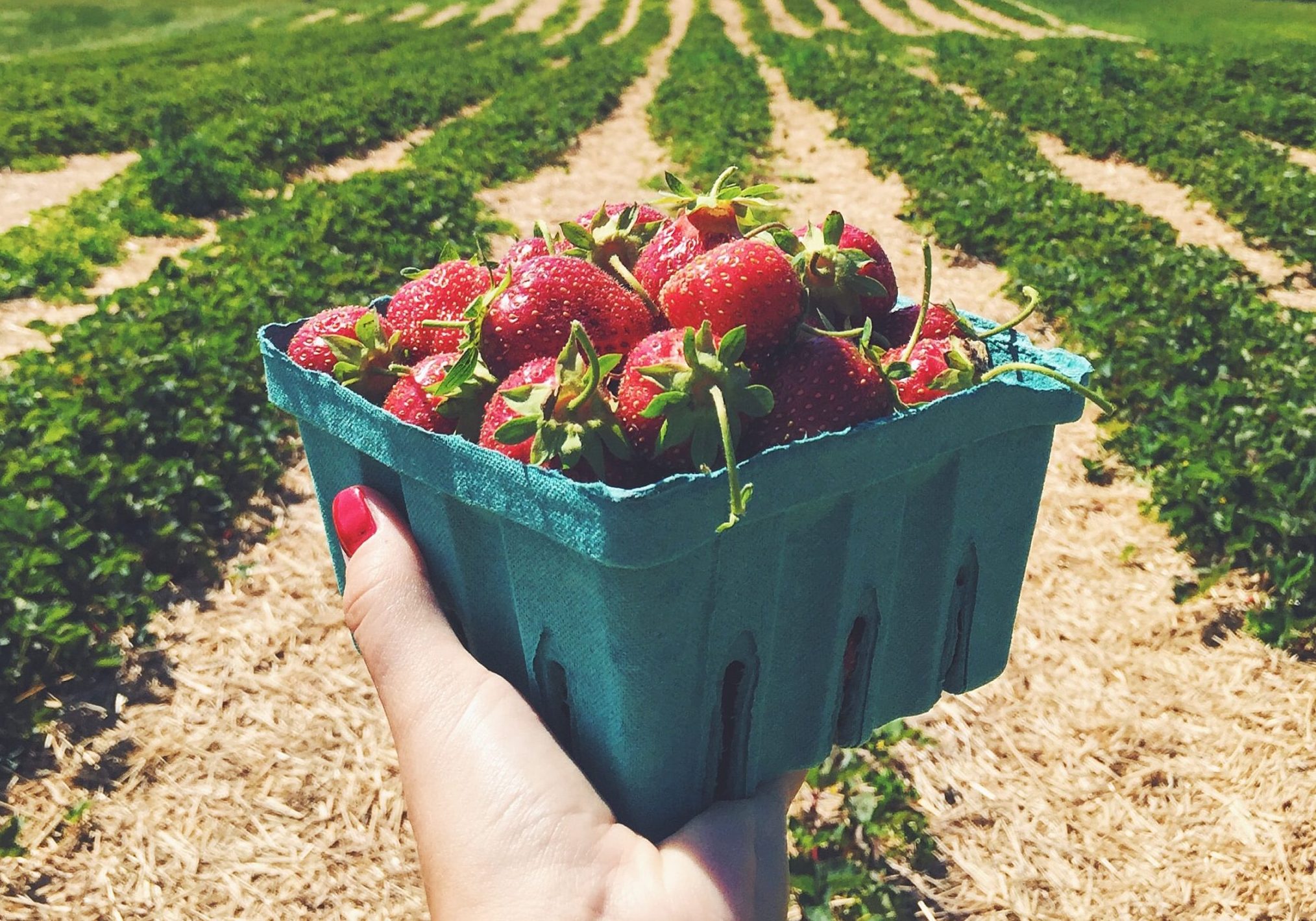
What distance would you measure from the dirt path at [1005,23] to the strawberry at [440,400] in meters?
37.2

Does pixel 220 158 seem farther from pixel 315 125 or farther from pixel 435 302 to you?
pixel 435 302

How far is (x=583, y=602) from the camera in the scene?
4.71 feet

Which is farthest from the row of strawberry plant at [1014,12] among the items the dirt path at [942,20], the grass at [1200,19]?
the dirt path at [942,20]

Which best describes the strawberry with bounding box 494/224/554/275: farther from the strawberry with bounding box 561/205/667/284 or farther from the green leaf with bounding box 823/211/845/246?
the green leaf with bounding box 823/211/845/246

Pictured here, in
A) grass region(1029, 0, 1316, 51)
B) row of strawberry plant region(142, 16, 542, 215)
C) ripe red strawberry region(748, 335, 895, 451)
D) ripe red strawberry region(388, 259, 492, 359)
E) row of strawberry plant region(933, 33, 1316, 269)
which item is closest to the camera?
ripe red strawberry region(748, 335, 895, 451)

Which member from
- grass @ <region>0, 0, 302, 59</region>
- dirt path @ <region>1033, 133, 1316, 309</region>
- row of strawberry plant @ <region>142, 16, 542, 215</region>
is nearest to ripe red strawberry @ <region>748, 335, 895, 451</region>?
dirt path @ <region>1033, 133, 1316, 309</region>

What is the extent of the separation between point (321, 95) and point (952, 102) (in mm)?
10648

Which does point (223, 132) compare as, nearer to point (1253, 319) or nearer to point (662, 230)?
point (1253, 319)

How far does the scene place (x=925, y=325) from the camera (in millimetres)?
1785

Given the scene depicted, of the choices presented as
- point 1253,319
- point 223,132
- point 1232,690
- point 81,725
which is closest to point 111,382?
point 81,725

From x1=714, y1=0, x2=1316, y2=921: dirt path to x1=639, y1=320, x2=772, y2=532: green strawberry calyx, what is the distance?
2.39m

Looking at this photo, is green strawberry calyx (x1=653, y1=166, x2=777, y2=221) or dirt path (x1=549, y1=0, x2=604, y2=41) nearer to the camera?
green strawberry calyx (x1=653, y1=166, x2=777, y2=221)

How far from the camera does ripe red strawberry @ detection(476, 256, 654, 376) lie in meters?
1.58

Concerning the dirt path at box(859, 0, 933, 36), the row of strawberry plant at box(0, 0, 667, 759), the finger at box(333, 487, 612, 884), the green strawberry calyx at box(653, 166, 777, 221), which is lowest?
the dirt path at box(859, 0, 933, 36)
